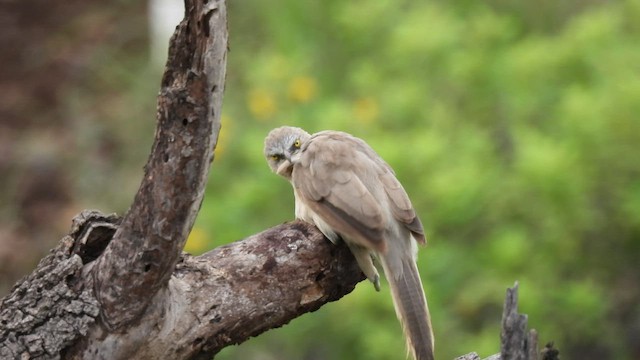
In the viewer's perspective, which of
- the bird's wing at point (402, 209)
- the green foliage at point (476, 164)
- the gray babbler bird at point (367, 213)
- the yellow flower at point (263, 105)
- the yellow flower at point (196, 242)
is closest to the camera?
the gray babbler bird at point (367, 213)

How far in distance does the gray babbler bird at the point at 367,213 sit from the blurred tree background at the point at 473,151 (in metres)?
2.32

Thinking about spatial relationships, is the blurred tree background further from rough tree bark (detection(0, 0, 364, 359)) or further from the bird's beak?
rough tree bark (detection(0, 0, 364, 359))

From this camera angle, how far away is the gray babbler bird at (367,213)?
18.7 feet

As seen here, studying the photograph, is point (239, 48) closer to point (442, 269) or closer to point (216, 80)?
point (442, 269)

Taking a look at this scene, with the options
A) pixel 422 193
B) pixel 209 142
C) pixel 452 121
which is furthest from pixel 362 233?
pixel 452 121

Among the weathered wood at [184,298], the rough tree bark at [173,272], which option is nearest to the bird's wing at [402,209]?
the weathered wood at [184,298]

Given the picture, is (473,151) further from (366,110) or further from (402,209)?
(402,209)

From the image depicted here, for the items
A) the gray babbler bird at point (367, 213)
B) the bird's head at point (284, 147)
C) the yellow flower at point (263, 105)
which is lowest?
the gray babbler bird at point (367, 213)

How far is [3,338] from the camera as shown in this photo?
16.0 feet

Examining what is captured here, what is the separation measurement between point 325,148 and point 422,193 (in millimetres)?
2492

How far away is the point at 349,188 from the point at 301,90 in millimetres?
3460

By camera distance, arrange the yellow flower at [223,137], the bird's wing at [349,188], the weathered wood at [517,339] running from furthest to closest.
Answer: the yellow flower at [223,137] → the bird's wing at [349,188] → the weathered wood at [517,339]

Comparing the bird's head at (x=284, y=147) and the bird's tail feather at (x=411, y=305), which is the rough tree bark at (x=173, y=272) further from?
the bird's head at (x=284, y=147)

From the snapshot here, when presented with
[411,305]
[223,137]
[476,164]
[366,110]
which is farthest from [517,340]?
[223,137]
